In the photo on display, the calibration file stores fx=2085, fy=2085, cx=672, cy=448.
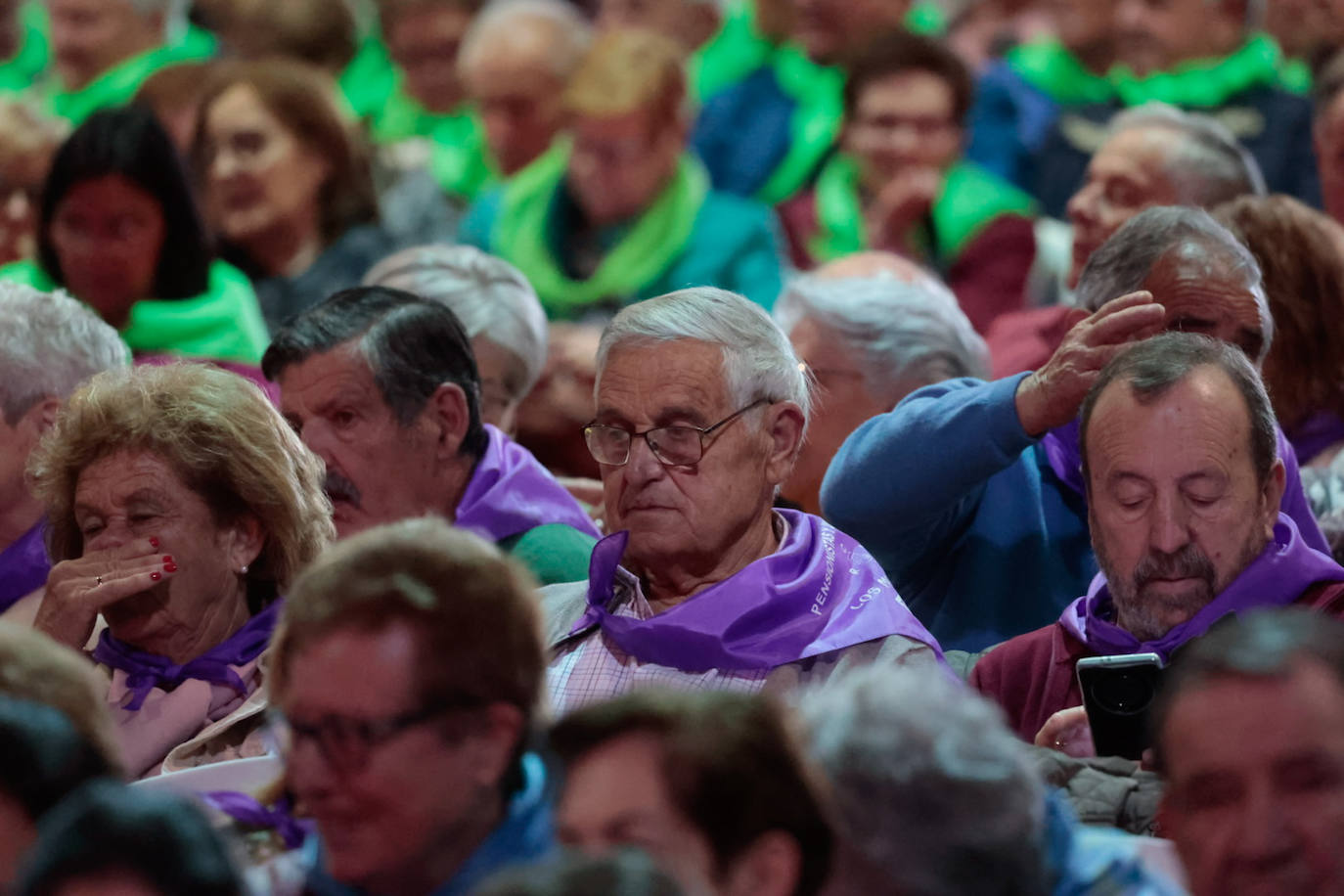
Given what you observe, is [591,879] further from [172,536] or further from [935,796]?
[172,536]

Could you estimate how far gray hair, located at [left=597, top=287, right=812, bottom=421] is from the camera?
327 centimetres

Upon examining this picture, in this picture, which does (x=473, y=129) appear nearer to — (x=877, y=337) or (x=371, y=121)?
(x=371, y=121)

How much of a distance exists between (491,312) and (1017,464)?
1.20m

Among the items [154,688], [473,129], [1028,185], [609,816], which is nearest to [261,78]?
[473,129]

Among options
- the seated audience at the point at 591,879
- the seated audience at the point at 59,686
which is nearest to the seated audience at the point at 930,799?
the seated audience at the point at 591,879

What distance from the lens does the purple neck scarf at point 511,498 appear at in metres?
3.76

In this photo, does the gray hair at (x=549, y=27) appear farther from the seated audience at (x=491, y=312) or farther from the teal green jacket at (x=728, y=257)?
the seated audience at (x=491, y=312)

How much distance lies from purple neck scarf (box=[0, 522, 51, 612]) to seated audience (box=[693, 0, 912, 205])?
333 cm

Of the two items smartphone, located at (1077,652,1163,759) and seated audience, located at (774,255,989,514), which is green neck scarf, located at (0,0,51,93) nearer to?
seated audience, located at (774,255,989,514)

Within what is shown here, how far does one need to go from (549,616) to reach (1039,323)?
1.54m

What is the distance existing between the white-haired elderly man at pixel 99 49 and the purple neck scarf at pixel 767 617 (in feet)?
15.6

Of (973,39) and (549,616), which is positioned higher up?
(549,616)

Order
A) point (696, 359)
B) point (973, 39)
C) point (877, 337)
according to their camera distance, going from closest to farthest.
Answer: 1. point (696, 359)
2. point (877, 337)
3. point (973, 39)

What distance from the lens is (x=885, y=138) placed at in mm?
5816
